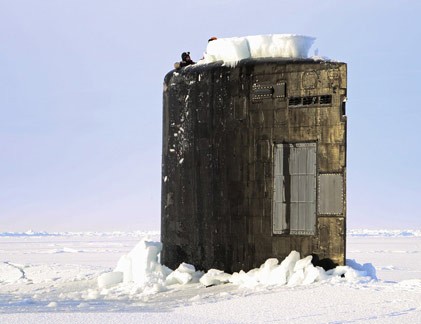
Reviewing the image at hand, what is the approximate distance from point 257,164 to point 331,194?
1.15 metres

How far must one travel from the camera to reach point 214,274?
1127 cm

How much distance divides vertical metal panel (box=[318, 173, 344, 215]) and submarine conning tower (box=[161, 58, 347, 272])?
0.01 m

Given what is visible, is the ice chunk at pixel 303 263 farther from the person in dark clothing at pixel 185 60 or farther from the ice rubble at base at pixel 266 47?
the person in dark clothing at pixel 185 60

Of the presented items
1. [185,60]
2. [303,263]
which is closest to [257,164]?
[303,263]

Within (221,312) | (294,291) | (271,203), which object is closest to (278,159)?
(271,203)

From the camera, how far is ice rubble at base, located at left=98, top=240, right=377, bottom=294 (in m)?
10.2

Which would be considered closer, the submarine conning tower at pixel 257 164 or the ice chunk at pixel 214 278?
the submarine conning tower at pixel 257 164

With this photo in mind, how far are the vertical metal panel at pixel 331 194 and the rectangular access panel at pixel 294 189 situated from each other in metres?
0.11

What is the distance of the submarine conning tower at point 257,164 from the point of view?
10547 mm

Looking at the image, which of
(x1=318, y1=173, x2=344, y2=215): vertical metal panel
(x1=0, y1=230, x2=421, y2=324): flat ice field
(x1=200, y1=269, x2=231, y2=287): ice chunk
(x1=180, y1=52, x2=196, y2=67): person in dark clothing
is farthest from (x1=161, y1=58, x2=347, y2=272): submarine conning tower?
(x1=0, y1=230, x2=421, y2=324): flat ice field

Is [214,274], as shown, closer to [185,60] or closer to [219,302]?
[219,302]

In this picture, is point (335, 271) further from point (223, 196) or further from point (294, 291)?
point (223, 196)

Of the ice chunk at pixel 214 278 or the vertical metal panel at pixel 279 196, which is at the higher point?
the vertical metal panel at pixel 279 196

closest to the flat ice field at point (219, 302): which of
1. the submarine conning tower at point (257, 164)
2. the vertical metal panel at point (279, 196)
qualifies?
→ the submarine conning tower at point (257, 164)
